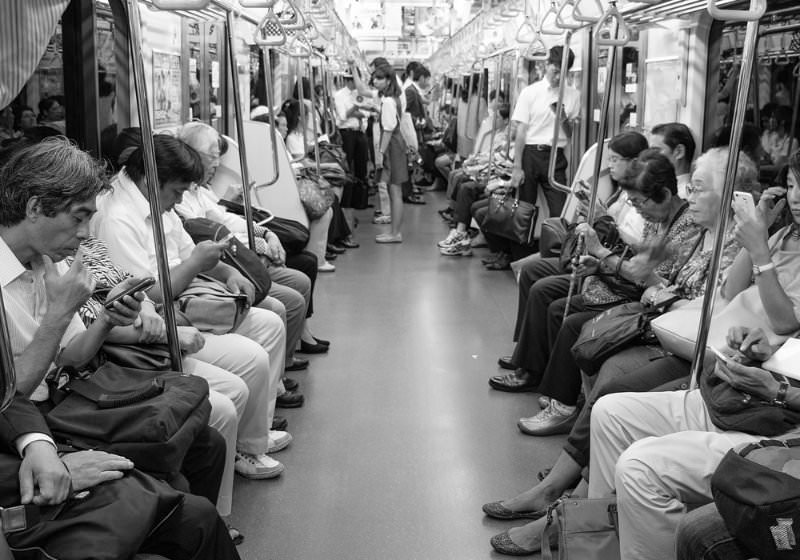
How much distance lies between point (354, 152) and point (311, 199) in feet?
15.8

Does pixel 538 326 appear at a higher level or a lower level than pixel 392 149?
lower

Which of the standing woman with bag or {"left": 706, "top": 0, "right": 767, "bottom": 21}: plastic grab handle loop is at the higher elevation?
{"left": 706, "top": 0, "right": 767, "bottom": 21}: plastic grab handle loop

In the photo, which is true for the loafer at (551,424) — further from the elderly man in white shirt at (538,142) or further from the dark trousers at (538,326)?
the elderly man in white shirt at (538,142)

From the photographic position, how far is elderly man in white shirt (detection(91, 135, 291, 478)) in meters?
3.37

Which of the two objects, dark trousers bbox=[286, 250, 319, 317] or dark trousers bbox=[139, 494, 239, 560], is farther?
dark trousers bbox=[286, 250, 319, 317]

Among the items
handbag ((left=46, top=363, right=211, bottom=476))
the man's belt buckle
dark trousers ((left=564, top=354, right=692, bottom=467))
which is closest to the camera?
the man's belt buckle

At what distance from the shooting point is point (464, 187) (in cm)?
912

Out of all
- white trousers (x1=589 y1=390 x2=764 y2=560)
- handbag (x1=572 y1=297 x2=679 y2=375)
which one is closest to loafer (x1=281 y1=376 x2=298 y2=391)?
handbag (x1=572 y1=297 x2=679 y2=375)

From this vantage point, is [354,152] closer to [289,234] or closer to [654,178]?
[289,234]

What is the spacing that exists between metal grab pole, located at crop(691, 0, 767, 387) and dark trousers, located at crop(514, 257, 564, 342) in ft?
7.23

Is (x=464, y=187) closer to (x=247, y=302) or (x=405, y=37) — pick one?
(x=247, y=302)

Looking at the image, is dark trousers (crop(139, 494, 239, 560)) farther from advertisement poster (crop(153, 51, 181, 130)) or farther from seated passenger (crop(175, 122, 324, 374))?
advertisement poster (crop(153, 51, 181, 130))

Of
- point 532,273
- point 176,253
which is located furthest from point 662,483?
point 532,273

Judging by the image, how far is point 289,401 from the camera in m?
4.60
